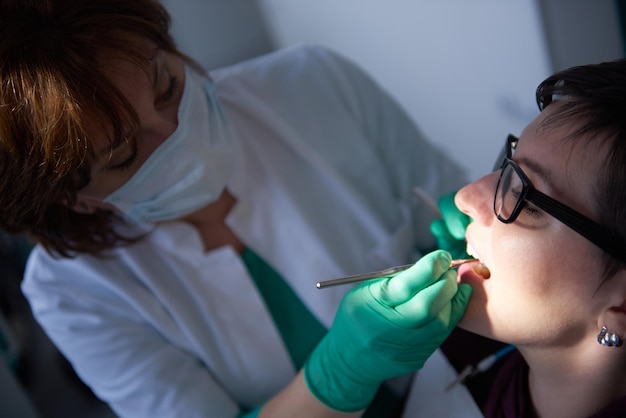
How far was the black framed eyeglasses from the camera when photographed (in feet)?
2.50

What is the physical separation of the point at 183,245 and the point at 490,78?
915mm

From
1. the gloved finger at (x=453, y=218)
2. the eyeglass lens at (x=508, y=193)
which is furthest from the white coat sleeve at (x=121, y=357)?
the eyeglass lens at (x=508, y=193)

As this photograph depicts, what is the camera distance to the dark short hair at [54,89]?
908 millimetres

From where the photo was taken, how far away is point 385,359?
3.23ft

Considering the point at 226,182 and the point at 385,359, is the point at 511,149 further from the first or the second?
the point at 226,182

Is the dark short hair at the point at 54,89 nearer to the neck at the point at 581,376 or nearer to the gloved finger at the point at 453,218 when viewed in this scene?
the gloved finger at the point at 453,218

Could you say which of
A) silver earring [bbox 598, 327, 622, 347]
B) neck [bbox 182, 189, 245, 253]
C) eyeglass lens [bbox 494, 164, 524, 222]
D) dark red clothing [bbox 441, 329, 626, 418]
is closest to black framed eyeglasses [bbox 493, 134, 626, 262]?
eyeglass lens [bbox 494, 164, 524, 222]

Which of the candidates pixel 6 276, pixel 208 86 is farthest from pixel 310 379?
pixel 6 276

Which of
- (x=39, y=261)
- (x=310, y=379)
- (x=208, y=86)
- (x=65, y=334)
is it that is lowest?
(x=310, y=379)

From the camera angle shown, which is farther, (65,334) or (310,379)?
(65,334)

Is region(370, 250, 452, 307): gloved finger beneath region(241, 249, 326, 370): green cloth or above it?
above

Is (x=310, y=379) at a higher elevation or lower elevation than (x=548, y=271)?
lower

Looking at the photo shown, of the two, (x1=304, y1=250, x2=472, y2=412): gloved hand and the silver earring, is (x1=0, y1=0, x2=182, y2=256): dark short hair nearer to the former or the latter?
(x1=304, y1=250, x2=472, y2=412): gloved hand

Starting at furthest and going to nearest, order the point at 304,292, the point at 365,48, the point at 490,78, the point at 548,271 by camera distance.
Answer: the point at 365,48 → the point at 490,78 → the point at 304,292 → the point at 548,271
